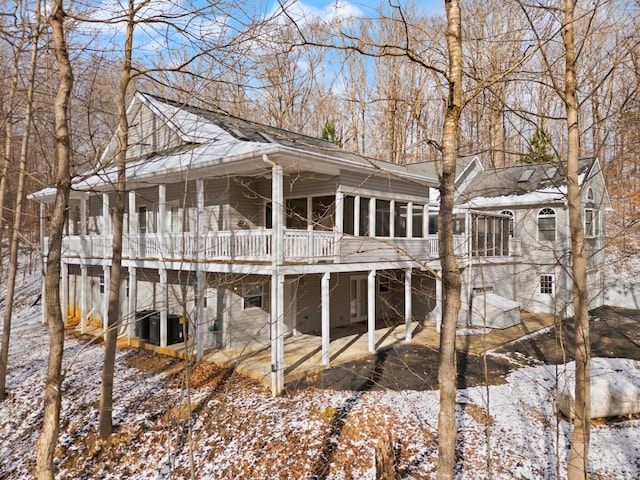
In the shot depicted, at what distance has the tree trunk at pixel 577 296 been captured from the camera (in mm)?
4719

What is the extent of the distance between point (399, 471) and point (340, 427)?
141 cm

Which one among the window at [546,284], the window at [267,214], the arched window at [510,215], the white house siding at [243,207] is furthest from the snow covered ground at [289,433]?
the arched window at [510,215]

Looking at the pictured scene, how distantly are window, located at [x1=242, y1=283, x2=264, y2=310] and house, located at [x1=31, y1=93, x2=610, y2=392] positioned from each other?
1.4 inches

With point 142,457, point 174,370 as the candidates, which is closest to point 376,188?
point 174,370

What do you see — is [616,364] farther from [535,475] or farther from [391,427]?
[391,427]

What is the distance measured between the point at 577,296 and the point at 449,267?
2.31 meters

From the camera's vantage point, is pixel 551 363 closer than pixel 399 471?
No

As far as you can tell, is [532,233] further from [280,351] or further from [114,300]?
[114,300]

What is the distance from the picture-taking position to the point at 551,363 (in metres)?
10.8

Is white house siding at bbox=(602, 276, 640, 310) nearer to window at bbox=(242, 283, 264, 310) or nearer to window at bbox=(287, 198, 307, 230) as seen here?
window at bbox=(287, 198, 307, 230)

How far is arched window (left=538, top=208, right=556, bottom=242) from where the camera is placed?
18.6 m

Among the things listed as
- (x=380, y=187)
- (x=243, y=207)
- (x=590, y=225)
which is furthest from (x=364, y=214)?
(x=590, y=225)

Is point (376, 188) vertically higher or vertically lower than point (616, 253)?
higher

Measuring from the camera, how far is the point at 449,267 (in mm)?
3645
